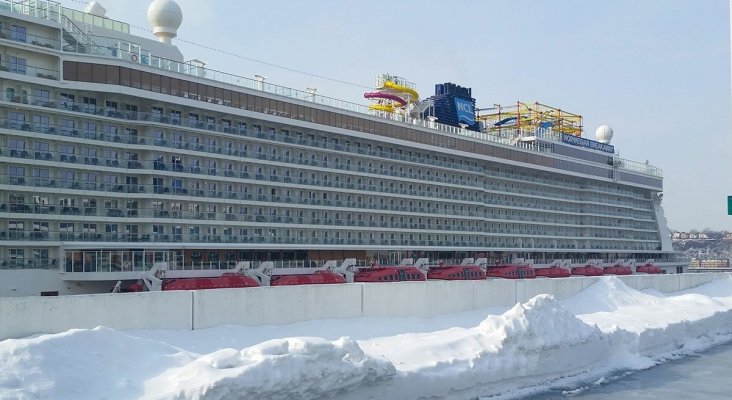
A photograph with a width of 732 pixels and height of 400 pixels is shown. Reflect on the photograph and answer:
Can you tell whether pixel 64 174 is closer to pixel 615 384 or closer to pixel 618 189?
pixel 615 384

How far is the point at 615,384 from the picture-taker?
26812 millimetres

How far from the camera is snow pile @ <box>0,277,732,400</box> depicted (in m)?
16.2

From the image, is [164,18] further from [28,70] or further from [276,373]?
[276,373]

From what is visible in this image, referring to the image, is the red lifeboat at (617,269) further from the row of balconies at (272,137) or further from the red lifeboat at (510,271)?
the red lifeboat at (510,271)

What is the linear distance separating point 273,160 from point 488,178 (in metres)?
29.0

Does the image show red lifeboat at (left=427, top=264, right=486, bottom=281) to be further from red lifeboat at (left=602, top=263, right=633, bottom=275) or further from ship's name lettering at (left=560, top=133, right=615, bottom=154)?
ship's name lettering at (left=560, top=133, right=615, bottom=154)

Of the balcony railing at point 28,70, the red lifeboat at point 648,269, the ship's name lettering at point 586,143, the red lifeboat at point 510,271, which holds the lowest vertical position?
the red lifeboat at point 648,269

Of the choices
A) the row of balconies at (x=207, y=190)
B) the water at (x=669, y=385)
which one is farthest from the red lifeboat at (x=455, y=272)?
the water at (x=669, y=385)

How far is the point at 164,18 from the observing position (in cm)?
4512

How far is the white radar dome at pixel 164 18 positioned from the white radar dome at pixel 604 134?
61.8 metres

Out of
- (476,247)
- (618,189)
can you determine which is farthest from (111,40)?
(618,189)

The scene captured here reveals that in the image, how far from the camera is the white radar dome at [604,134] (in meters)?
92.5

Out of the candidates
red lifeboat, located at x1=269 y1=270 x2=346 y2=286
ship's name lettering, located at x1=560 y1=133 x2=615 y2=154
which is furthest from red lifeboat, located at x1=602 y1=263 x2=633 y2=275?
red lifeboat, located at x1=269 y1=270 x2=346 y2=286

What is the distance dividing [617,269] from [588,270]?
244 inches
